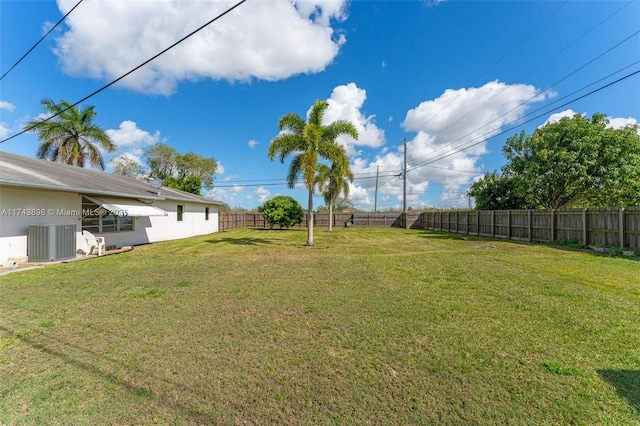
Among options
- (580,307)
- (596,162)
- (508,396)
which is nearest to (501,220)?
(596,162)

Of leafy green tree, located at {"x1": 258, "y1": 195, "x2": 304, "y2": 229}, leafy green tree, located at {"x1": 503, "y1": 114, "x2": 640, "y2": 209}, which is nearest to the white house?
leafy green tree, located at {"x1": 258, "y1": 195, "x2": 304, "y2": 229}

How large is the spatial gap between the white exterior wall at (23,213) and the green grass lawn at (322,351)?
10.8 feet

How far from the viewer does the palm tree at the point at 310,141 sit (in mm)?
12837

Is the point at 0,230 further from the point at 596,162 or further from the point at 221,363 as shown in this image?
the point at 596,162

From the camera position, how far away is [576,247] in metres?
11.4

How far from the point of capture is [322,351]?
129 inches

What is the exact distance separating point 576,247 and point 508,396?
1271 cm

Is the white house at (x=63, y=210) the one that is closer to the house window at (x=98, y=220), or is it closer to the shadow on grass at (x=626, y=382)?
the house window at (x=98, y=220)

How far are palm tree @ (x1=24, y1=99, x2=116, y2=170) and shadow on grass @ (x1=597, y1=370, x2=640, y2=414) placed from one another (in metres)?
28.4

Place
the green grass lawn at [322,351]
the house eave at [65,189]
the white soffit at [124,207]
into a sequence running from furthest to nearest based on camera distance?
1. the white soffit at [124,207]
2. the house eave at [65,189]
3. the green grass lawn at [322,351]

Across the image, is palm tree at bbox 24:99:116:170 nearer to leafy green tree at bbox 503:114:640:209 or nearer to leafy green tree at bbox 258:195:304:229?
leafy green tree at bbox 258:195:304:229

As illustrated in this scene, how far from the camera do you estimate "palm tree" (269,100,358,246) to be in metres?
12.8

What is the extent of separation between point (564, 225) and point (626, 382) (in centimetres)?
1302

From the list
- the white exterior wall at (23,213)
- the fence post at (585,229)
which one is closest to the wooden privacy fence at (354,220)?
the fence post at (585,229)
